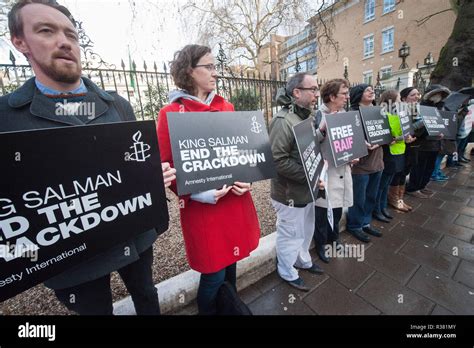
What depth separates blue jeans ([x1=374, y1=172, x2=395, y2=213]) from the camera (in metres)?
3.62

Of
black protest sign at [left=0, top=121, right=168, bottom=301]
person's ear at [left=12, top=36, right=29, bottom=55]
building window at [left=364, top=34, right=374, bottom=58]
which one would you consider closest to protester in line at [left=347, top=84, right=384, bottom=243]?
black protest sign at [left=0, top=121, right=168, bottom=301]

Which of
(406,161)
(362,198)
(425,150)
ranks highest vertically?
(425,150)

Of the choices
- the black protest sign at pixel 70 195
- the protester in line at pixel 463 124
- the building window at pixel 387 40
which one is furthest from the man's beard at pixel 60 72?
the building window at pixel 387 40

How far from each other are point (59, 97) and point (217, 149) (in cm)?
92

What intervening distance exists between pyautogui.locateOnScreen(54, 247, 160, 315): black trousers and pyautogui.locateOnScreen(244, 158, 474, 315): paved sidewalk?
3.61ft

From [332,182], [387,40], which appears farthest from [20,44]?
[387,40]

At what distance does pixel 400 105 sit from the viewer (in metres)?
3.46

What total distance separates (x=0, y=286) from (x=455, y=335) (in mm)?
2971

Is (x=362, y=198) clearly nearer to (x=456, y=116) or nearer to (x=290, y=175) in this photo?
(x=290, y=175)

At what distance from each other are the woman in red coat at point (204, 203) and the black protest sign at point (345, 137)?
128 centimetres

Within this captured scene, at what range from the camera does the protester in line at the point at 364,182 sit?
3064 mm

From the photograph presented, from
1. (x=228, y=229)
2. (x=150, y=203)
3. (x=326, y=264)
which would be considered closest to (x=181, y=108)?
(x=150, y=203)

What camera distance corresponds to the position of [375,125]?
3.02 meters

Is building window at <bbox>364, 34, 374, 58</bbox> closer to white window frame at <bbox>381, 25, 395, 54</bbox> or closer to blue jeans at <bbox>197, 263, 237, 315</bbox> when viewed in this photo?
white window frame at <bbox>381, 25, 395, 54</bbox>
